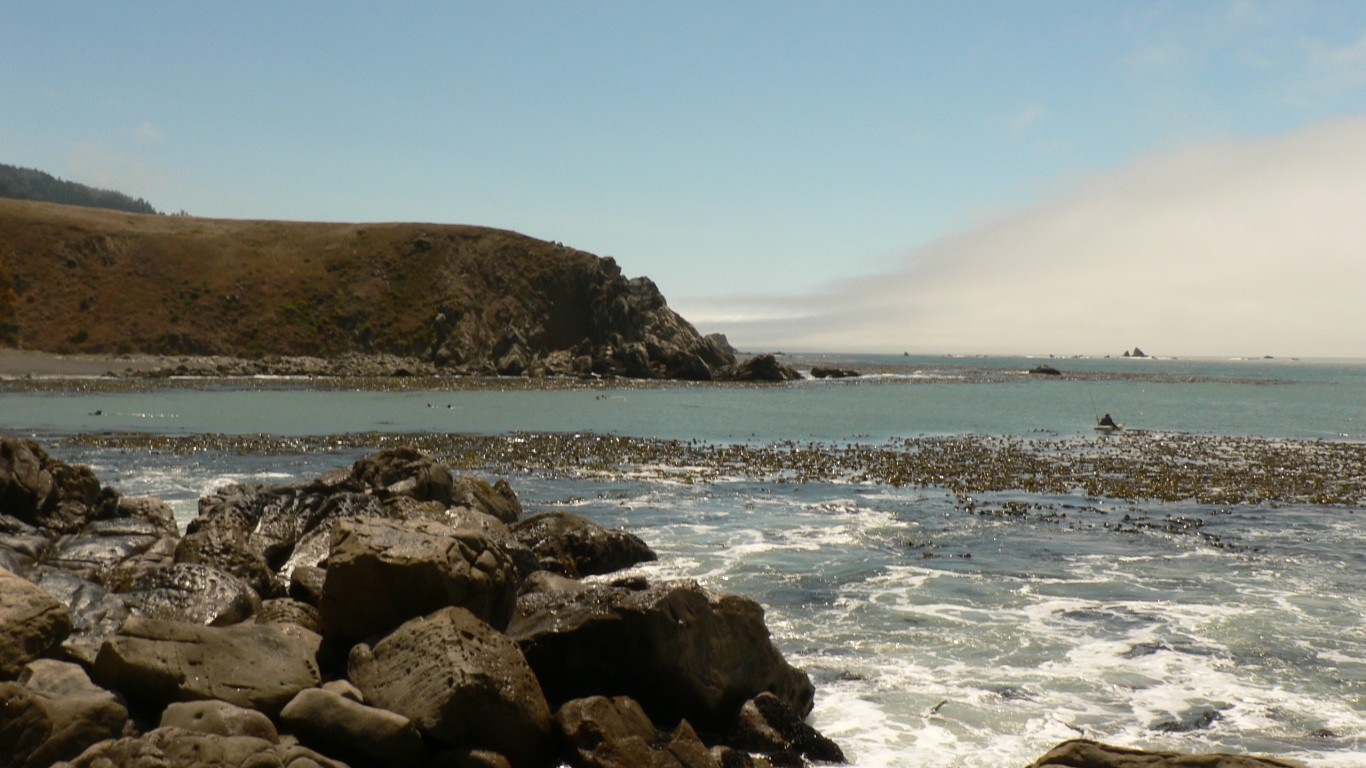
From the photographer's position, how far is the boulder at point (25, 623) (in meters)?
9.51

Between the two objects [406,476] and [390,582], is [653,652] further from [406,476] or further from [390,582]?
[406,476]

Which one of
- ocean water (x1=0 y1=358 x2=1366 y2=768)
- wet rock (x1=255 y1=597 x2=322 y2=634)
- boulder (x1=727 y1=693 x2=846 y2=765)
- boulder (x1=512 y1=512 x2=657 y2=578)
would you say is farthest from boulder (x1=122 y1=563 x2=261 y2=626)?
ocean water (x1=0 y1=358 x2=1366 y2=768)

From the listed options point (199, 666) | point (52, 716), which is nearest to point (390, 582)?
point (199, 666)

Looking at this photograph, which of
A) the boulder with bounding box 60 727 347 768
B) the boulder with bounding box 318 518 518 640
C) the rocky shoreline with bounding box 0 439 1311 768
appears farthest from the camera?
the boulder with bounding box 318 518 518 640

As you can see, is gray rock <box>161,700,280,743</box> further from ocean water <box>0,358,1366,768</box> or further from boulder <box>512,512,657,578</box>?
boulder <box>512,512,657,578</box>

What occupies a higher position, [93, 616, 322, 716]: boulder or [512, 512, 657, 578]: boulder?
[93, 616, 322, 716]: boulder

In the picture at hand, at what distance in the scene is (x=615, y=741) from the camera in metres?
9.89

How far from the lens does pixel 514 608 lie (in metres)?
12.9

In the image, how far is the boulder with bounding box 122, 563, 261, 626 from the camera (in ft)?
40.6

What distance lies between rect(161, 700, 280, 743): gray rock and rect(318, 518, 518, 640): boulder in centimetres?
238

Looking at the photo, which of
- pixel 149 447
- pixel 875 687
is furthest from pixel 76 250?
pixel 875 687

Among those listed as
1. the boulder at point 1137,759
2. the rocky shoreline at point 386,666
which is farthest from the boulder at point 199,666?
the boulder at point 1137,759

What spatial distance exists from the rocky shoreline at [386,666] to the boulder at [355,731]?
0.02 meters

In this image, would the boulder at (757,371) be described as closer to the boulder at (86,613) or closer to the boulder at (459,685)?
the boulder at (86,613)
